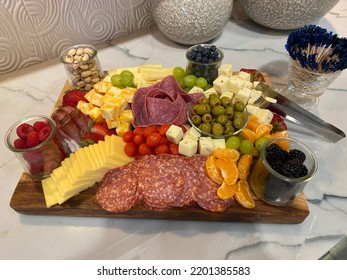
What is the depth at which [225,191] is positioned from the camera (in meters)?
0.89

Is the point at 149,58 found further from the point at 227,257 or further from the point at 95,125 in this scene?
the point at 227,257

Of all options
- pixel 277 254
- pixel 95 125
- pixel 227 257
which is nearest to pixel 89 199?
pixel 95 125

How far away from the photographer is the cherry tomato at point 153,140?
3.29 feet

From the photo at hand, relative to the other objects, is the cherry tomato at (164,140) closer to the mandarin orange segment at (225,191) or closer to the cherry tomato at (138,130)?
the cherry tomato at (138,130)

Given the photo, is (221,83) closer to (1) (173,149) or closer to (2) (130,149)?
(1) (173,149)

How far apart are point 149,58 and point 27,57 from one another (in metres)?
0.65

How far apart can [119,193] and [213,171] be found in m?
→ 0.31

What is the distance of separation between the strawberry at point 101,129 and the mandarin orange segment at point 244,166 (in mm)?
514

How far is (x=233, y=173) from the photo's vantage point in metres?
0.90

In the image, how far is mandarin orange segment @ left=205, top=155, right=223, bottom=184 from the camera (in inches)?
35.6

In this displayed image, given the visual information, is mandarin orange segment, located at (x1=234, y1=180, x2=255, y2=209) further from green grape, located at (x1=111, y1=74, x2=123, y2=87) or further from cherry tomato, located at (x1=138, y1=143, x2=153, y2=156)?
green grape, located at (x1=111, y1=74, x2=123, y2=87)

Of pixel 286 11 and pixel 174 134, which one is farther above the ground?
pixel 286 11

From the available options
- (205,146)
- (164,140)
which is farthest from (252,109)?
(164,140)

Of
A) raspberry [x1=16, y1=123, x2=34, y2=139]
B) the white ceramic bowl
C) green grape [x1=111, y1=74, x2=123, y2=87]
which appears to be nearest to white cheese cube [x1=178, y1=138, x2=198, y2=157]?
green grape [x1=111, y1=74, x2=123, y2=87]
